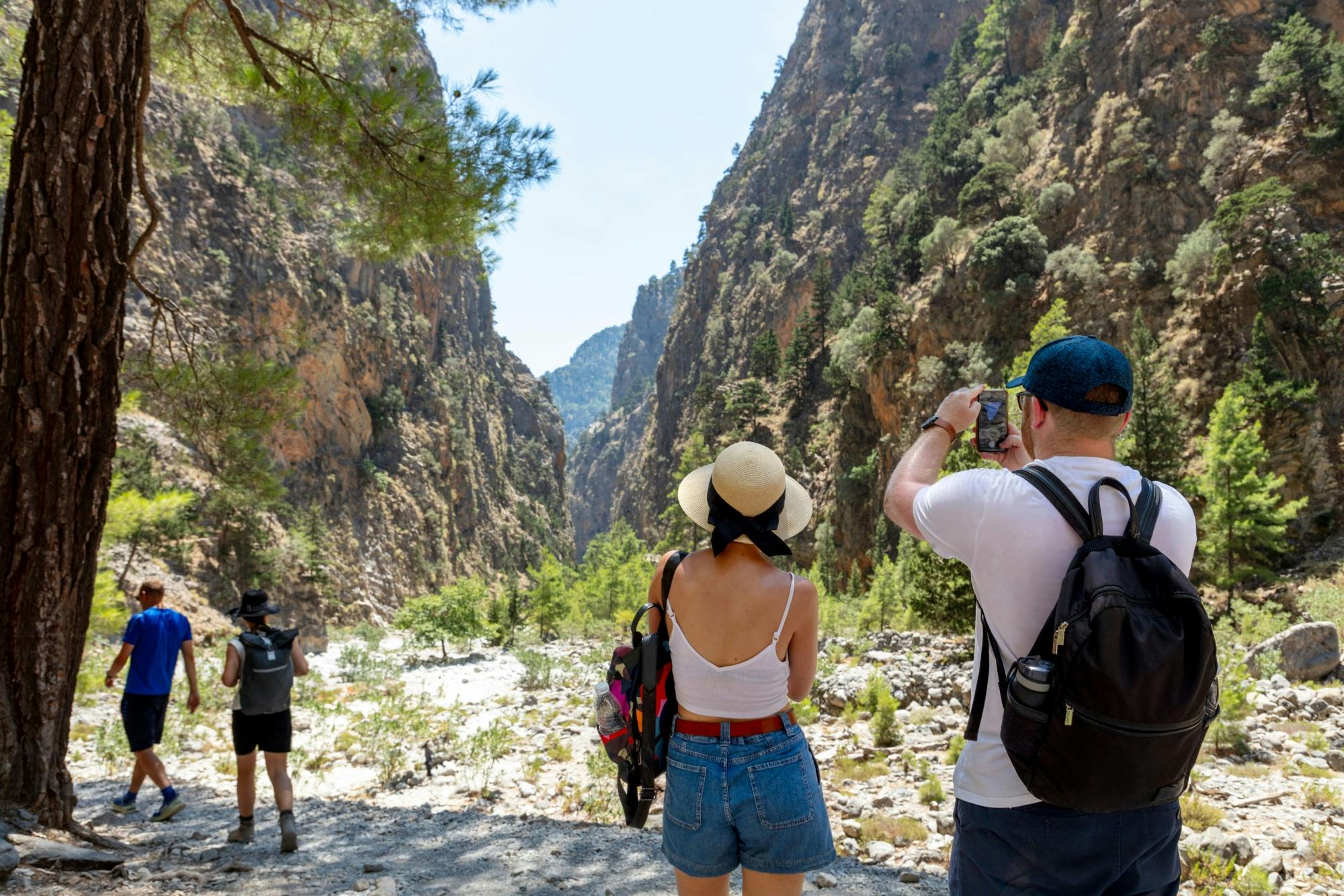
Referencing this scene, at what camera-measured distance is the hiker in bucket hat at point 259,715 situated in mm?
4449

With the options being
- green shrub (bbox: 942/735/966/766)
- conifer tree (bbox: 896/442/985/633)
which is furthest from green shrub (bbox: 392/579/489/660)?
green shrub (bbox: 942/735/966/766)

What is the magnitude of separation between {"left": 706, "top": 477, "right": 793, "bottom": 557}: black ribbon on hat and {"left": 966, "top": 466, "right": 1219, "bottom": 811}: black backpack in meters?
0.82

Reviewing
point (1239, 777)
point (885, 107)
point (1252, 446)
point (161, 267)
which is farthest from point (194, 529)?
point (885, 107)

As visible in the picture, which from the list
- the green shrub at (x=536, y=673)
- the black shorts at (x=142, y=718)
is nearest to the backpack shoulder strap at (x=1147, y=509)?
the black shorts at (x=142, y=718)

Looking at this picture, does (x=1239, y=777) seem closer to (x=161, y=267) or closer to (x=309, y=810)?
(x=309, y=810)

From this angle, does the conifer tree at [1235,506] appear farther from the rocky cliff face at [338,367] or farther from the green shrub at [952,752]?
the rocky cliff face at [338,367]

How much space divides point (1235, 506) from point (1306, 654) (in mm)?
9332

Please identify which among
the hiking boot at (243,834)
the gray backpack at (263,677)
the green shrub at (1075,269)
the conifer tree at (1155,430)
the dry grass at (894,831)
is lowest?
the dry grass at (894,831)

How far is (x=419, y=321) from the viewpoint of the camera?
51562 millimetres

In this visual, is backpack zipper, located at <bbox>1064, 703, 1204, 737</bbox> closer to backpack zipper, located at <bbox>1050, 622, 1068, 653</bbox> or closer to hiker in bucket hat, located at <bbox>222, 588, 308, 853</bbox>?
backpack zipper, located at <bbox>1050, 622, 1068, 653</bbox>

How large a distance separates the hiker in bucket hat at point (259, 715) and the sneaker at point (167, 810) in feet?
3.76

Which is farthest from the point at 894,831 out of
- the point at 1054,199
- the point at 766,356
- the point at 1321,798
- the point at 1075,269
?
the point at 766,356

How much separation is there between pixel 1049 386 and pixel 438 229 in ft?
16.8

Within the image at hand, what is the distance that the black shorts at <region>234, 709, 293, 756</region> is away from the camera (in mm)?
4484
